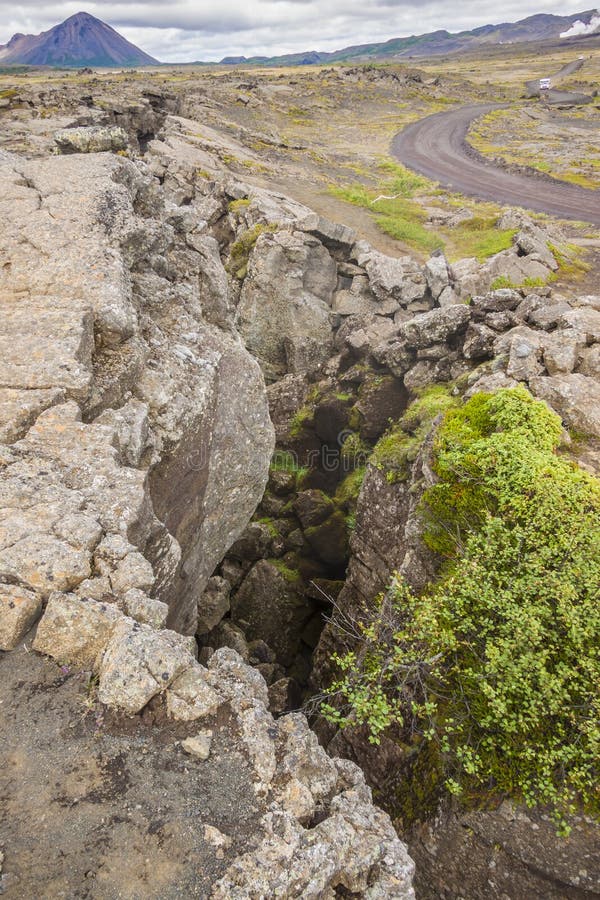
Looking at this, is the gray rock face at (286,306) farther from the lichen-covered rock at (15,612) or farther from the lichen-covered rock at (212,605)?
the lichen-covered rock at (15,612)

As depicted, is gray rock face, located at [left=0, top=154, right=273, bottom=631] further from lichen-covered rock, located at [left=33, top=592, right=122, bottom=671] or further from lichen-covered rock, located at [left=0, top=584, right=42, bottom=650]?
lichen-covered rock, located at [left=33, top=592, right=122, bottom=671]

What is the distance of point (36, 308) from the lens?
948 cm

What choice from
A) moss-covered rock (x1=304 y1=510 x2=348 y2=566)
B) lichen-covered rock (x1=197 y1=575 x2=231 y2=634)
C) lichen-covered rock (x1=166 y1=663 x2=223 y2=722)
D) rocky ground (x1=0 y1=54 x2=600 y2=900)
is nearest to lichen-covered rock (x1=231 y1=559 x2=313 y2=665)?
rocky ground (x1=0 y1=54 x2=600 y2=900)

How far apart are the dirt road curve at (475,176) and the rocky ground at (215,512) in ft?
52.7

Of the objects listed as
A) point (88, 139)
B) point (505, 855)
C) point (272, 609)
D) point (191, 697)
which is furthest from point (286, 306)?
point (505, 855)

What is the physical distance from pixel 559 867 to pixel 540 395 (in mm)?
8900

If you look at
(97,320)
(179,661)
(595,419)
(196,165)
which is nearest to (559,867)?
(179,661)

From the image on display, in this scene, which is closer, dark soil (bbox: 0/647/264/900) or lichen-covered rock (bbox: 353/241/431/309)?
dark soil (bbox: 0/647/264/900)

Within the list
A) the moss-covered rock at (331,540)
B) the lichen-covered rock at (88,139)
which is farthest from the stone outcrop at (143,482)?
the lichen-covered rock at (88,139)

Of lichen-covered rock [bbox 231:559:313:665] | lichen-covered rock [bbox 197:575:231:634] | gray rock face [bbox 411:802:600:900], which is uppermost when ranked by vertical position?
gray rock face [bbox 411:802:600:900]

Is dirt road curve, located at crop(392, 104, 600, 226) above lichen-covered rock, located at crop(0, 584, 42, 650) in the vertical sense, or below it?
above

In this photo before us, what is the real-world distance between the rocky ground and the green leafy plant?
2.39ft

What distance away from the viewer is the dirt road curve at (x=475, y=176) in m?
39.8

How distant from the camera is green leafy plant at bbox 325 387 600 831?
697cm
